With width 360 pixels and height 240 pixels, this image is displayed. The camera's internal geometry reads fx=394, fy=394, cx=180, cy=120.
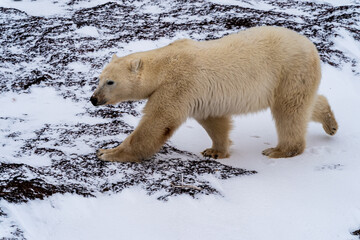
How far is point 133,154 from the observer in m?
5.12

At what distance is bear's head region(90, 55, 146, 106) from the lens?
532 centimetres

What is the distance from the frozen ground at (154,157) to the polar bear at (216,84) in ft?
1.30

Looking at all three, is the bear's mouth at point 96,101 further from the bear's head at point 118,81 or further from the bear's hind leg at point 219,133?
the bear's hind leg at point 219,133

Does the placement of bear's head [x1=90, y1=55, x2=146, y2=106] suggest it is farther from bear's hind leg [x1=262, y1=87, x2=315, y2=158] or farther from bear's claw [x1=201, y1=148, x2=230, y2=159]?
bear's hind leg [x1=262, y1=87, x2=315, y2=158]

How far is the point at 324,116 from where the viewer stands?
6.38 m

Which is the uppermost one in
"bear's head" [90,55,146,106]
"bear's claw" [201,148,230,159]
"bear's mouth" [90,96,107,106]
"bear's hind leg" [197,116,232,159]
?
"bear's head" [90,55,146,106]

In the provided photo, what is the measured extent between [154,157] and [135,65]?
4.17 ft

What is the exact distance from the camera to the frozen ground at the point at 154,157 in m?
3.58

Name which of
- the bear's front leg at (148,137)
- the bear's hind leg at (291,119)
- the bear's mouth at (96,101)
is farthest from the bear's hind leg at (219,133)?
the bear's mouth at (96,101)

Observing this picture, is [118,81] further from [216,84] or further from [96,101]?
[216,84]

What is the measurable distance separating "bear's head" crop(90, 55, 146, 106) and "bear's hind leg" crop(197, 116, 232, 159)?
1.21 meters

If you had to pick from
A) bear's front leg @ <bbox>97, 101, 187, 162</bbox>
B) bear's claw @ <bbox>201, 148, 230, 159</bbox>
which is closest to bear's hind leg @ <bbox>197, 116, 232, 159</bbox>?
bear's claw @ <bbox>201, 148, 230, 159</bbox>

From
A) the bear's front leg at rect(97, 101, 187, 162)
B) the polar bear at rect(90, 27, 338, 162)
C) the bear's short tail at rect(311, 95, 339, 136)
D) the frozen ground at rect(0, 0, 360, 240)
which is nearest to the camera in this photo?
the frozen ground at rect(0, 0, 360, 240)

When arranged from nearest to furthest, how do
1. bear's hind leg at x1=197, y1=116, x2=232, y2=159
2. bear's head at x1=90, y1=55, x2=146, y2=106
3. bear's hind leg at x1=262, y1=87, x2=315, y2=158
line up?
bear's head at x1=90, y1=55, x2=146, y2=106 < bear's hind leg at x1=262, y1=87, x2=315, y2=158 < bear's hind leg at x1=197, y1=116, x2=232, y2=159
